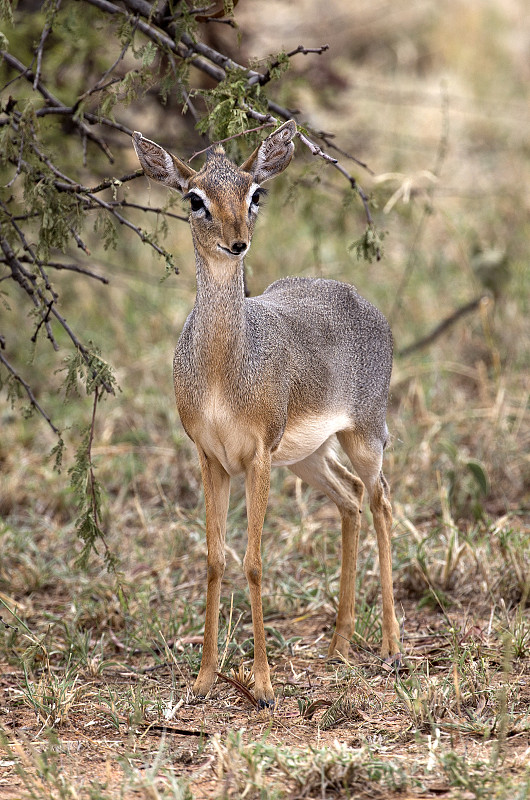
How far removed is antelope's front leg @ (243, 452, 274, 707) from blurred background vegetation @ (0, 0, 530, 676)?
30.7 inches

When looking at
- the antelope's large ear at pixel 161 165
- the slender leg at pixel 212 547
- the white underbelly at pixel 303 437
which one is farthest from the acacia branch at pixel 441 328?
the antelope's large ear at pixel 161 165

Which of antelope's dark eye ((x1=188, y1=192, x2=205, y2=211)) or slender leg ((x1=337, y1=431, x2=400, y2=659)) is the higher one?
antelope's dark eye ((x1=188, y1=192, x2=205, y2=211))

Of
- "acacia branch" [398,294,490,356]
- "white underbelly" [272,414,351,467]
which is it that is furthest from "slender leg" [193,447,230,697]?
"acacia branch" [398,294,490,356]

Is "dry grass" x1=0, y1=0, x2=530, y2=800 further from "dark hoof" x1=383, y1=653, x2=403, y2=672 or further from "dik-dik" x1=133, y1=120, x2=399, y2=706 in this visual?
A: "dik-dik" x1=133, y1=120, x2=399, y2=706

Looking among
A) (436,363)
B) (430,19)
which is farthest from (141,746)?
(430,19)

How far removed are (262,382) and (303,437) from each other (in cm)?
50

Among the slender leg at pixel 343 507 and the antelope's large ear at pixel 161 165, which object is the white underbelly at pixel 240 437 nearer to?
the slender leg at pixel 343 507

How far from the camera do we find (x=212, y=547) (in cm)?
448

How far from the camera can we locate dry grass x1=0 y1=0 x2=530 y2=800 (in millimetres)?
3529

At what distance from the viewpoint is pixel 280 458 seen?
465cm

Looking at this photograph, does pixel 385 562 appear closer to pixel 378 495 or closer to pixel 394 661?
pixel 378 495

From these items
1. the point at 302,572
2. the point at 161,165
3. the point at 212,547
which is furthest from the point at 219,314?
the point at 302,572

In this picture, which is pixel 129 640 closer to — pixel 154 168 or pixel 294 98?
pixel 154 168

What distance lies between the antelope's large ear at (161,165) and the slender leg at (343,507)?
66.7 inches
